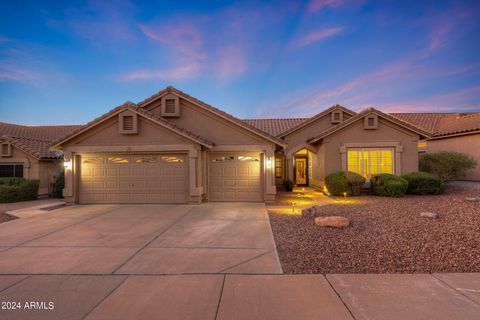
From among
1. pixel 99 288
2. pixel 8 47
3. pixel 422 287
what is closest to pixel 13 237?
pixel 99 288

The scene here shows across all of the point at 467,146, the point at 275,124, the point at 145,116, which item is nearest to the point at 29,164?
the point at 145,116

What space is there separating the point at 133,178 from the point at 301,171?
1404 centimetres

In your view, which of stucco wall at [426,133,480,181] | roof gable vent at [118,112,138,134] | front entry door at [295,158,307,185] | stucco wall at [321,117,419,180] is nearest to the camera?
roof gable vent at [118,112,138,134]

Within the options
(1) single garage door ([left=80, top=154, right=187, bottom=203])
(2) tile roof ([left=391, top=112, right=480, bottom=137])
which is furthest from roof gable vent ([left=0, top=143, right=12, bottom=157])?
(2) tile roof ([left=391, top=112, right=480, bottom=137])

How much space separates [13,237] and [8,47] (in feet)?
49.5

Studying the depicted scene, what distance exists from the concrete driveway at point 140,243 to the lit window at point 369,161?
7775mm

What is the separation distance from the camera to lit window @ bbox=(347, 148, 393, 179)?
44.3 ft

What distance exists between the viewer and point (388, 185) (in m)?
11.6

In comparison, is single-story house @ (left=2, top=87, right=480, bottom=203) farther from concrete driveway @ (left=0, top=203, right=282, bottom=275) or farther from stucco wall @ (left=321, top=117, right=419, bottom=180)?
concrete driveway @ (left=0, top=203, right=282, bottom=275)

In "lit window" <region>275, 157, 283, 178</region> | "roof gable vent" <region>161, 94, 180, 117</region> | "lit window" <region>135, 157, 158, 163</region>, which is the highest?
"roof gable vent" <region>161, 94, 180, 117</region>

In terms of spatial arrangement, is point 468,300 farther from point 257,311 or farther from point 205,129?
point 205,129

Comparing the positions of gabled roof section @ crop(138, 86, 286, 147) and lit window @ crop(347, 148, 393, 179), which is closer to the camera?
gabled roof section @ crop(138, 86, 286, 147)

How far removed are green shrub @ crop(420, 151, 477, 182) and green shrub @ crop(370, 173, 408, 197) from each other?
12.1 ft

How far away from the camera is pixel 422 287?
347 centimetres
